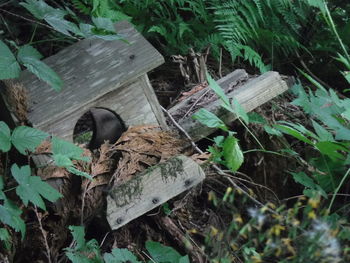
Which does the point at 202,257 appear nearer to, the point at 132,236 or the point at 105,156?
the point at 132,236

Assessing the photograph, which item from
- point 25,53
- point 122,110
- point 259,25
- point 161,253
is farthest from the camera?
point 259,25

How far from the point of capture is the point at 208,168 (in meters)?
2.75

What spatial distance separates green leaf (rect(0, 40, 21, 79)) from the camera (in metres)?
2.02

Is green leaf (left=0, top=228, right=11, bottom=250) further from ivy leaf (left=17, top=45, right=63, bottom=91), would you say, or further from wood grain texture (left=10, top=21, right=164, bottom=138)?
ivy leaf (left=17, top=45, right=63, bottom=91)

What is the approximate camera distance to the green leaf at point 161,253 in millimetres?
2277

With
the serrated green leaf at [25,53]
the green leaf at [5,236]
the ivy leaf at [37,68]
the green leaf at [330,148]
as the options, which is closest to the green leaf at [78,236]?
the green leaf at [5,236]

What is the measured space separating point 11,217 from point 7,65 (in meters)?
0.63

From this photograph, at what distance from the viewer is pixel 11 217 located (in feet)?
6.76

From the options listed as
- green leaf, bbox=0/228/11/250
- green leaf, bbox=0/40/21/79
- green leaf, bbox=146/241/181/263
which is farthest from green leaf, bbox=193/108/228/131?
green leaf, bbox=0/228/11/250

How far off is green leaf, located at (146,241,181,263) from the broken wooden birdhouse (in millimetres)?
653

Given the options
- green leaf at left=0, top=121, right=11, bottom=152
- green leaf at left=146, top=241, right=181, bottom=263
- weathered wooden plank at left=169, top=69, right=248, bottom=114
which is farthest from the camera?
weathered wooden plank at left=169, top=69, right=248, bottom=114

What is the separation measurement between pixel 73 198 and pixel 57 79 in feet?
2.02

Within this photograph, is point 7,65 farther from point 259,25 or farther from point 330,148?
point 259,25

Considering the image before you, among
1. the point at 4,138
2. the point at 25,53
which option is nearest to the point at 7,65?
the point at 25,53
